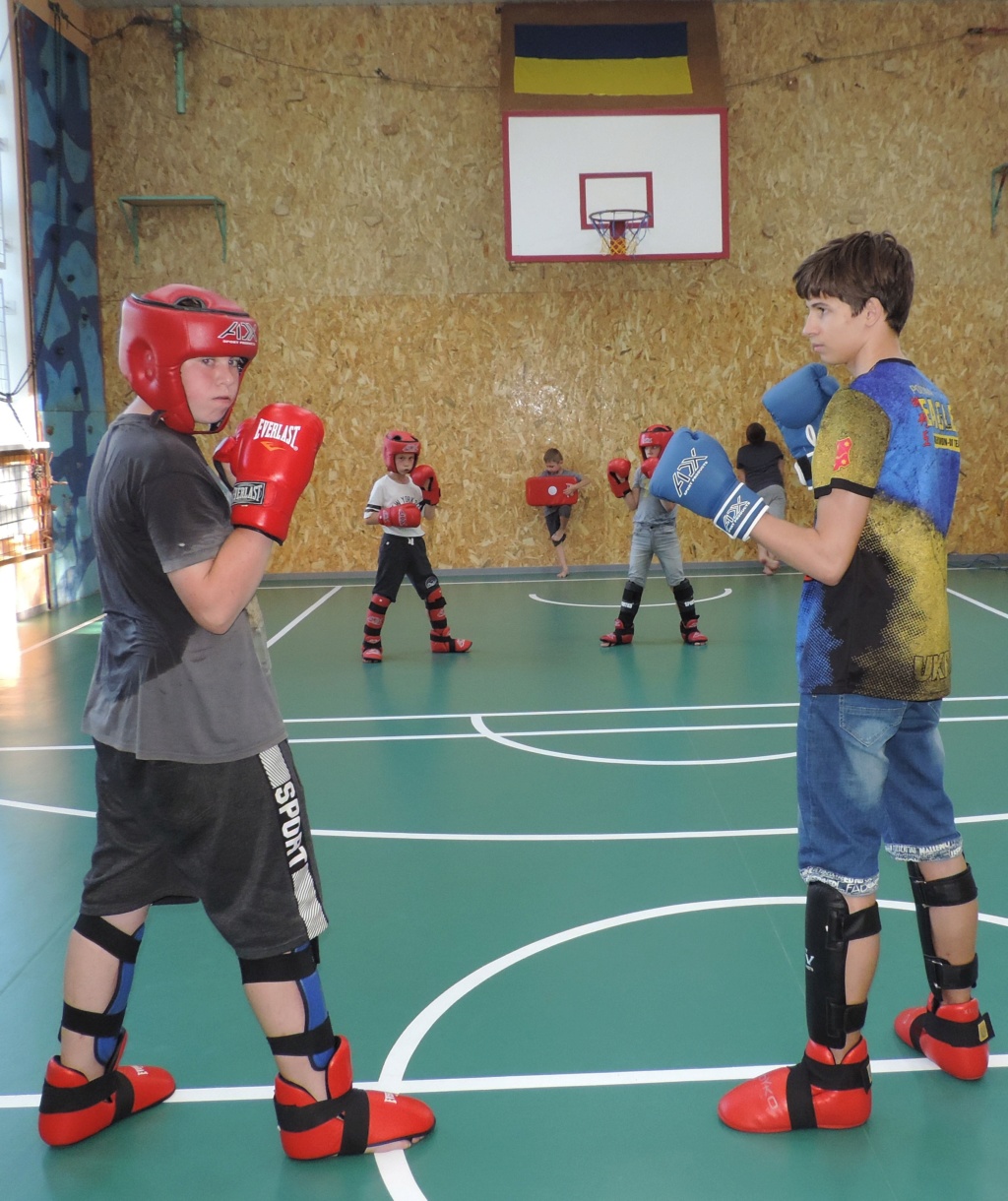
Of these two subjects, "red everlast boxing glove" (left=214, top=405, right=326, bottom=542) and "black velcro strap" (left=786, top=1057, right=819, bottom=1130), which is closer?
"red everlast boxing glove" (left=214, top=405, right=326, bottom=542)

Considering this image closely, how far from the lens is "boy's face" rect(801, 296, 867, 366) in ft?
7.27

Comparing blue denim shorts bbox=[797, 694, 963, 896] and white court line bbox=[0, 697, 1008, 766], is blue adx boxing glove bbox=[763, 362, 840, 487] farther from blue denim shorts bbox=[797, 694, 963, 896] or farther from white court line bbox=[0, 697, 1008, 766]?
white court line bbox=[0, 697, 1008, 766]

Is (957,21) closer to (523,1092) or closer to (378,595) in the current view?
(378,595)

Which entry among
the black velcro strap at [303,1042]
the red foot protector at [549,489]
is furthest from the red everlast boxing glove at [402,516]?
the black velcro strap at [303,1042]

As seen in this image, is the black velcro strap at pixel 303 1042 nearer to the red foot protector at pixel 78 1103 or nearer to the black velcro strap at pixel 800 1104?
the red foot protector at pixel 78 1103

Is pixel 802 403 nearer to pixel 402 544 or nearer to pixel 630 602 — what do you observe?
pixel 630 602

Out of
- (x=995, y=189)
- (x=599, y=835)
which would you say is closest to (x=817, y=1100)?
(x=599, y=835)

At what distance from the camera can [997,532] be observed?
12.4m

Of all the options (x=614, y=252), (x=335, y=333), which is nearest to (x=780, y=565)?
(x=614, y=252)

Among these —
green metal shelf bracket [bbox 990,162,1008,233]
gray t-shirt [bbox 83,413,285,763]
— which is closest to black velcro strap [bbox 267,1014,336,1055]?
gray t-shirt [bbox 83,413,285,763]

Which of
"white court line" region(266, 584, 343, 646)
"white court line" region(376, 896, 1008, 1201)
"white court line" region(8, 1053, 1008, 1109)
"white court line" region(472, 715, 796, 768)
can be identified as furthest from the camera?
"white court line" region(266, 584, 343, 646)

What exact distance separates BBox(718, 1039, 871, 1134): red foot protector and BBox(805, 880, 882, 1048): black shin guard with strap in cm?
4

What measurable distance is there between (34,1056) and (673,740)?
10.8 feet

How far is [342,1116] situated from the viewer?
2223 millimetres
